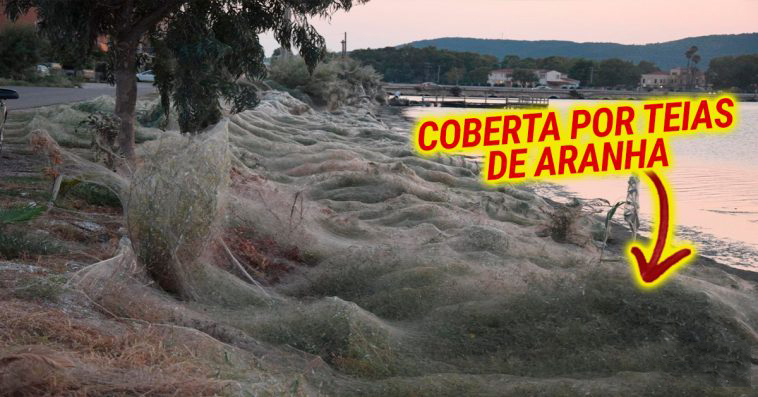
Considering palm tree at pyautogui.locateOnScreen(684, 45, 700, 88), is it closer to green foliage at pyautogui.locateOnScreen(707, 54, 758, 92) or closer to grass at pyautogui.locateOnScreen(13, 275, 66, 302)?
green foliage at pyautogui.locateOnScreen(707, 54, 758, 92)

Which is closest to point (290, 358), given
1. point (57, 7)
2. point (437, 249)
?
point (437, 249)

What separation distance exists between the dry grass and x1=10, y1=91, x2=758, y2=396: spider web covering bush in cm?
28

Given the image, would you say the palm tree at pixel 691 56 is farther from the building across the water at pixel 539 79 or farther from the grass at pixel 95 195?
the grass at pixel 95 195

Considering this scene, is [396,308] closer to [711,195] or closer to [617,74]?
[711,195]

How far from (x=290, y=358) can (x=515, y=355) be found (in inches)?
68.5

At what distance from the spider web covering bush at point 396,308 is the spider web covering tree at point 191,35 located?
8.16ft

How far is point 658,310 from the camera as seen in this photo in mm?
7832

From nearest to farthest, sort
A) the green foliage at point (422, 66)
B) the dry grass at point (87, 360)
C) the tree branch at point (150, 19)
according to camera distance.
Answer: the dry grass at point (87, 360) → the tree branch at point (150, 19) → the green foliage at point (422, 66)

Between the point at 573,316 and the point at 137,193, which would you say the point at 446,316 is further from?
the point at 137,193

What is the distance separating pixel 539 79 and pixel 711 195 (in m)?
130

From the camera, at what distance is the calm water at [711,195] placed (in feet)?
55.2

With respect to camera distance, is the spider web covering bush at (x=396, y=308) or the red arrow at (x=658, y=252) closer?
the spider web covering bush at (x=396, y=308)

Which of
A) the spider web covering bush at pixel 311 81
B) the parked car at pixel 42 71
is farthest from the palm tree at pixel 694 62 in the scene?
the parked car at pixel 42 71

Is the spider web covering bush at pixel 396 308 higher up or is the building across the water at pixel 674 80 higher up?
the spider web covering bush at pixel 396 308
